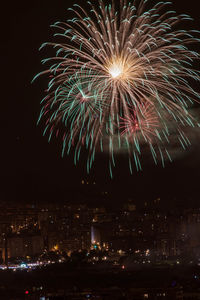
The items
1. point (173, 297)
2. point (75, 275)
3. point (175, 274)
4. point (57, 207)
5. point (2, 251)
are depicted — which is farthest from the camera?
point (57, 207)

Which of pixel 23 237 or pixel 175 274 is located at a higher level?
pixel 23 237

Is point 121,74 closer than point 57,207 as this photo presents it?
Yes

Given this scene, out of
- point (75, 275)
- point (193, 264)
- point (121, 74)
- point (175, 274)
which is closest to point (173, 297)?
point (121, 74)

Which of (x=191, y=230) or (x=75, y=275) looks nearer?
(x=75, y=275)

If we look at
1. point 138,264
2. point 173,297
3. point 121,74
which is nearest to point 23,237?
point 138,264

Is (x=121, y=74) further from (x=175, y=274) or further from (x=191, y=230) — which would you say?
(x=191, y=230)

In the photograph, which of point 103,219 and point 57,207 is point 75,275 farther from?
point 57,207

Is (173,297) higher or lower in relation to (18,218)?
lower

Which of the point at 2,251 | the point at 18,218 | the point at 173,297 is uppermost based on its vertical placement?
the point at 18,218

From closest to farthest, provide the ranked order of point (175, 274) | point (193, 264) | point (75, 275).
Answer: point (175, 274) → point (75, 275) → point (193, 264)
